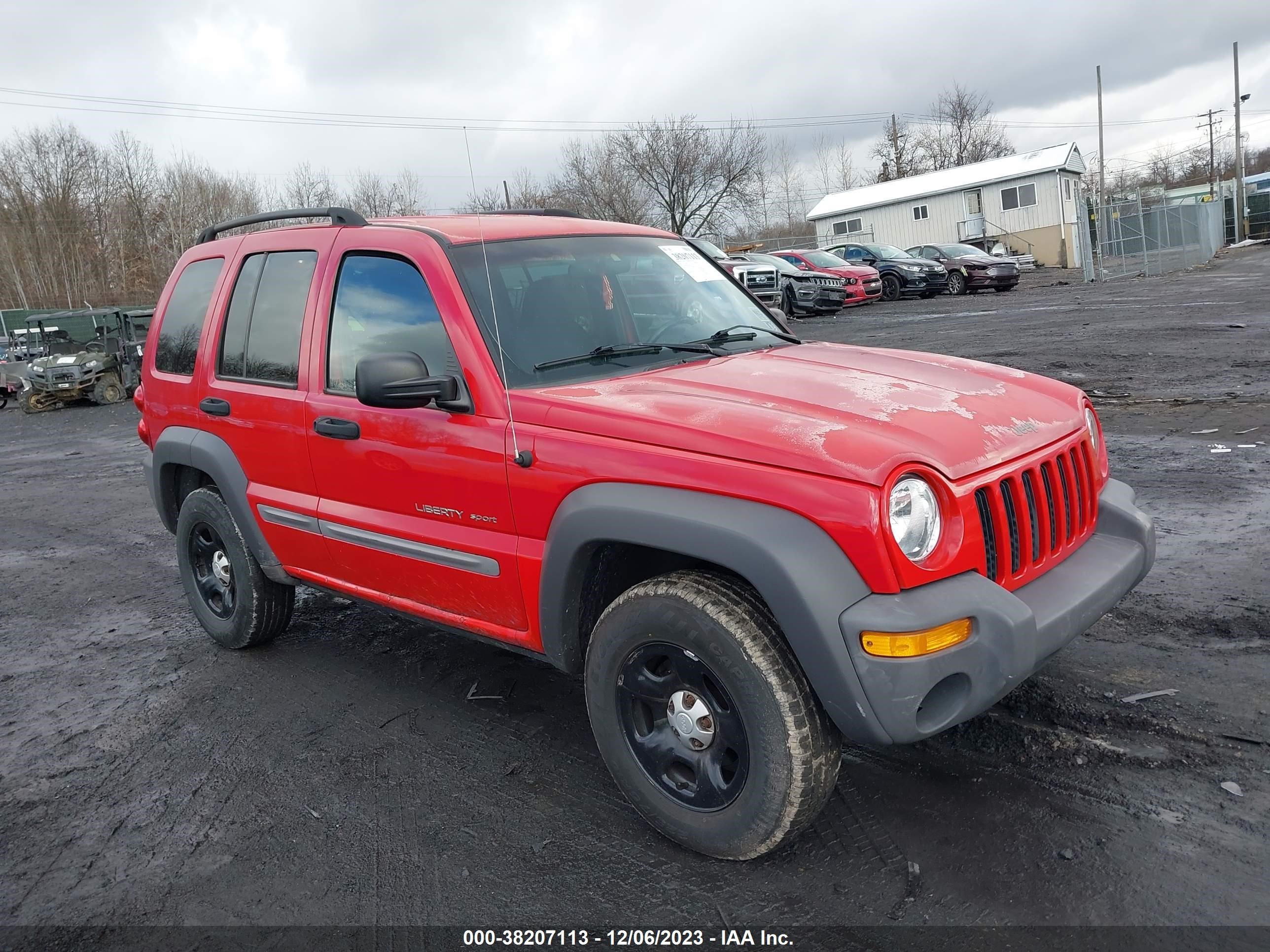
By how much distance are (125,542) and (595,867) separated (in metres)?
6.26

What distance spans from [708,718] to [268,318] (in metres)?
2.71

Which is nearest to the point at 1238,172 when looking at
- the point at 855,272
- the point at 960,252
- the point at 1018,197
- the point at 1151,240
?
the point at 1018,197

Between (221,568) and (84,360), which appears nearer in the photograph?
(221,568)

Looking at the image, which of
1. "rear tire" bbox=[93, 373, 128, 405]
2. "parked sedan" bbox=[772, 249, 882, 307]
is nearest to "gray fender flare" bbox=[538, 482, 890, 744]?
"rear tire" bbox=[93, 373, 128, 405]

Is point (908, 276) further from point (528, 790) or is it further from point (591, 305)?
point (528, 790)

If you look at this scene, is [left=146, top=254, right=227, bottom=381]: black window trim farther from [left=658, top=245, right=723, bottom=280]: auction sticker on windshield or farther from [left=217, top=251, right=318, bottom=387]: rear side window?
[left=658, top=245, right=723, bottom=280]: auction sticker on windshield

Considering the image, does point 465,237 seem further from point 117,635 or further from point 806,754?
point 117,635

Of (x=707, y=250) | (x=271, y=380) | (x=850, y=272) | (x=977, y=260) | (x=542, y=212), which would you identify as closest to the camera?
(x=271, y=380)

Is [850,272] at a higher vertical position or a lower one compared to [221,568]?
higher

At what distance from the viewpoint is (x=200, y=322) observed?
479 cm

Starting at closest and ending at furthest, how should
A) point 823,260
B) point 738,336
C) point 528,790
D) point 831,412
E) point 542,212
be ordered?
point 831,412 < point 528,790 < point 738,336 < point 542,212 < point 823,260

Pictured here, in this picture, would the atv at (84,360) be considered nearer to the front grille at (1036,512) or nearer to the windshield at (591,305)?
the windshield at (591,305)

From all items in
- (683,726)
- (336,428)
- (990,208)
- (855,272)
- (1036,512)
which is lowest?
(683,726)

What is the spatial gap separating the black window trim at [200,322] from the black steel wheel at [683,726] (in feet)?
9.72
